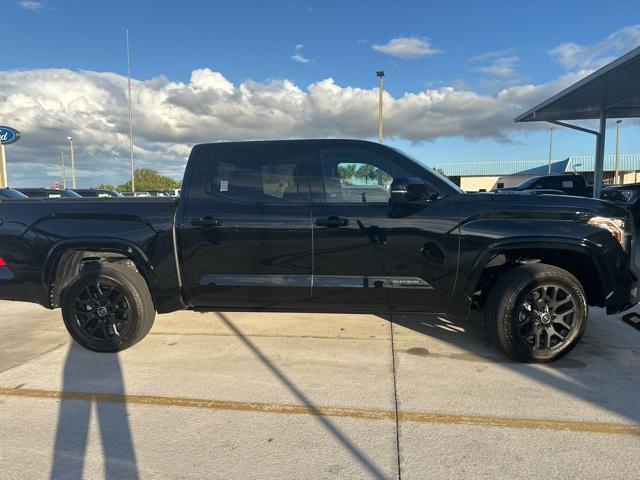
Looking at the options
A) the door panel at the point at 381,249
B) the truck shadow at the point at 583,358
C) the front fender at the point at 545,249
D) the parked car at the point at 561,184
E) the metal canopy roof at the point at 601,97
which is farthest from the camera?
the parked car at the point at 561,184

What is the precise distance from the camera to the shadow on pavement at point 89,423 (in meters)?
2.59

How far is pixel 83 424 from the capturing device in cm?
306

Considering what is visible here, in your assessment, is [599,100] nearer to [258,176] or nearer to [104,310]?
[258,176]

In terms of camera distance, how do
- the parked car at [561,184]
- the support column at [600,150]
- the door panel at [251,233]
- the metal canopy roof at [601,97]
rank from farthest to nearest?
the parked car at [561,184], the support column at [600,150], the metal canopy roof at [601,97], the door panel at [251,233]

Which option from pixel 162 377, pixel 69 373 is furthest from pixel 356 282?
pixel 69 373

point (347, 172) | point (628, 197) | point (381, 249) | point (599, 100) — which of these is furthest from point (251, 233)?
point (599, 100)

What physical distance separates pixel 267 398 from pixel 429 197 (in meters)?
2.10

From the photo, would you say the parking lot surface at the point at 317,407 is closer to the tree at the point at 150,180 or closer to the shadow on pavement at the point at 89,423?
the shadow on pavement at the point at 89,423

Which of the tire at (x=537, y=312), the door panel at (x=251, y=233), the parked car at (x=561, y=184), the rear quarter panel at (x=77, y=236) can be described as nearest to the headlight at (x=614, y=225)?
the tire at (x=537, y=312)

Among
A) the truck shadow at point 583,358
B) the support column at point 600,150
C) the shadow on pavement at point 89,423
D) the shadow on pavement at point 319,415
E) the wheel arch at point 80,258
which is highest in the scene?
the support column at point 600,150

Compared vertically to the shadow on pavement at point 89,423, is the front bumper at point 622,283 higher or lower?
higher

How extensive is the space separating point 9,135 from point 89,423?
20.6 meters

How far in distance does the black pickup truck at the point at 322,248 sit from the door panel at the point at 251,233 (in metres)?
0.01

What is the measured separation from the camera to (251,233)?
4.05 m
